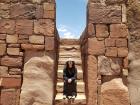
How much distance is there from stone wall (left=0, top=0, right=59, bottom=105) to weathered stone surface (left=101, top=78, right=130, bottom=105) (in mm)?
1341

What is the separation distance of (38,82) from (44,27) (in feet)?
4.56

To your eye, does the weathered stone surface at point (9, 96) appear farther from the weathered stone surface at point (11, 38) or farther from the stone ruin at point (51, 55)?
the weathered stone surface at point (11, 38)

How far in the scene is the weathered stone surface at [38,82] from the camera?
24.9 feet

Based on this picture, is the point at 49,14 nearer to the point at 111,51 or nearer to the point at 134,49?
the point at 111,51

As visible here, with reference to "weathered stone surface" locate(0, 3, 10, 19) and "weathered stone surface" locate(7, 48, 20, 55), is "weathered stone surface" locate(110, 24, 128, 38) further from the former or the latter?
"weathered stone surface" locate(0, 3, 10, 19)

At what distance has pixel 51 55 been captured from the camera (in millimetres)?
7793

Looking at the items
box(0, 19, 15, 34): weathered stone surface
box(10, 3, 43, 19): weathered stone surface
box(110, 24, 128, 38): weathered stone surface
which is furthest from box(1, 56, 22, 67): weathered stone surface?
box(110, 24, 128, 38): weathered stone surface

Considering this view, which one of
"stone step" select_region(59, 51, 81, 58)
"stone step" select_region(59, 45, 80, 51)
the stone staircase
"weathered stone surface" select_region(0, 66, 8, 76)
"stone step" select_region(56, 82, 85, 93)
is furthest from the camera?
"stone step" select_region(59, 45, 80, 51)

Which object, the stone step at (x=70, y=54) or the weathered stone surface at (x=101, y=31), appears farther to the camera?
the stone step at (x=70, y=54)

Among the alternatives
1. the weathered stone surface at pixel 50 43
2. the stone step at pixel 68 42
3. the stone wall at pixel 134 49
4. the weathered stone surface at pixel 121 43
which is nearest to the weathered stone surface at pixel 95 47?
the weathered stone surface at pixel 121 43

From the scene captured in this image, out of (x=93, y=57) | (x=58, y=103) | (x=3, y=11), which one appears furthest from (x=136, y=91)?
(x=3, y=11)

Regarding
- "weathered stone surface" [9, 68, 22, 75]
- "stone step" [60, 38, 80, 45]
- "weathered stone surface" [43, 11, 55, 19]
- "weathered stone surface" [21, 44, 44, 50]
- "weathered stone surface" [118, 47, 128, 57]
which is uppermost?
"weathered stone surface" [43, 11, 55, 19]

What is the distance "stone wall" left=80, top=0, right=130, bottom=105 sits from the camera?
7602 mm

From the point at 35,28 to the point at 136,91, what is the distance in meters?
3.01
